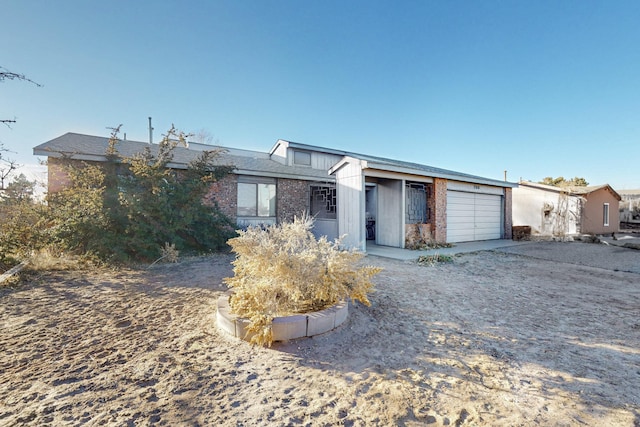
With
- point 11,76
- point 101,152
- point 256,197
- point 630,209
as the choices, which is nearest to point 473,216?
point 256,197

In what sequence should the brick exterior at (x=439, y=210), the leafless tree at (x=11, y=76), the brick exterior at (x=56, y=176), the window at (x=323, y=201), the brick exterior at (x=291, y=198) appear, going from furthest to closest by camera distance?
the brick exterior at (x=291, y=198) → the window at (x=323, y=201) → the brick exterior at (x=439, y=210) → the brick exterior at (x=56, y=176) → the leafless tree at (x=11, y=76)

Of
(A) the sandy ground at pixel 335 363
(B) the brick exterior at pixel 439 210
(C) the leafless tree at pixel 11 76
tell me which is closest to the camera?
(A) the sandy ground at pixel 335 363

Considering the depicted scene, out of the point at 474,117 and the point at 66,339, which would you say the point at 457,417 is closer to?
the point at 66,339

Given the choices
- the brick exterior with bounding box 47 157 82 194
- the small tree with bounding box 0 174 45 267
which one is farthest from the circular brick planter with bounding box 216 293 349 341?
the brick exterior with bounding box 47 157 82 194

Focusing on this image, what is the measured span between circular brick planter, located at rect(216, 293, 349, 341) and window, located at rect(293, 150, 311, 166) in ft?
40.3

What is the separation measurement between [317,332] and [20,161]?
8659 mm

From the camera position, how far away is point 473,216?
11.9 metres

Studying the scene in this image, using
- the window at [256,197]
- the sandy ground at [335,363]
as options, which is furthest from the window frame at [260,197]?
the sandy ground at [335,363]

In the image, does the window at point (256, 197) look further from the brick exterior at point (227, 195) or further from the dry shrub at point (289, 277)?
the dry shrub at point (289, 277)

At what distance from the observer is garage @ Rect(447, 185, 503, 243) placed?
1111 centimetres

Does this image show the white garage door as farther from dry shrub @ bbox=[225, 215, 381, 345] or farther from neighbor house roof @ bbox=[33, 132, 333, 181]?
dry shrub @ bbox=[225, 215, 381, 345]

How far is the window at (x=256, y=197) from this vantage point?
35.7 feet

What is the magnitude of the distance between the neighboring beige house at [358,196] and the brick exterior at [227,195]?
37 millimetres

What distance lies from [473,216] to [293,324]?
447 inches
